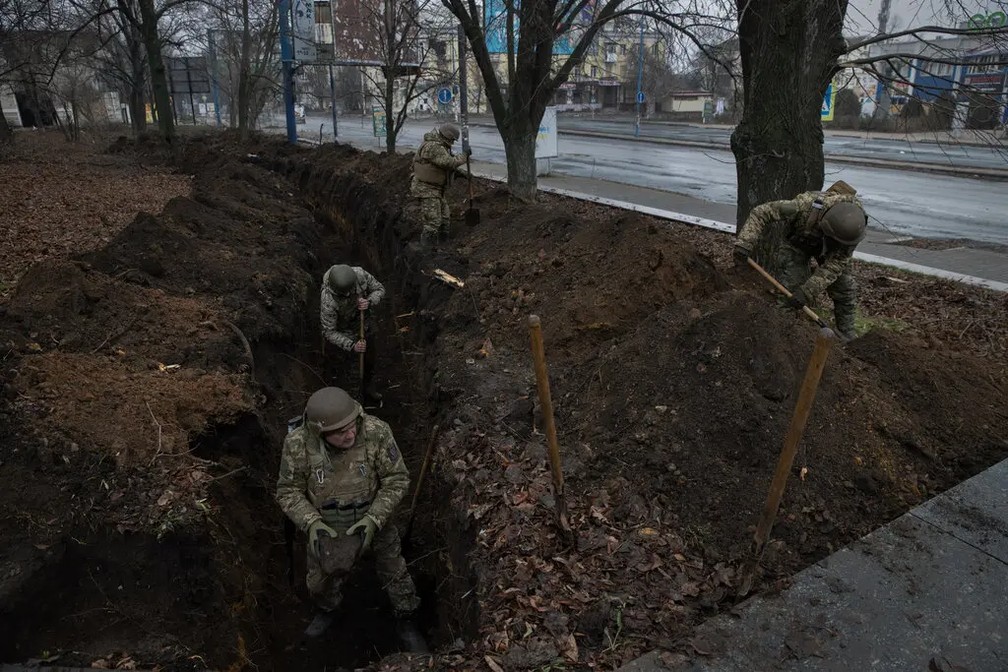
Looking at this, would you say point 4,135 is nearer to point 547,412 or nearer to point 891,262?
point 547,412

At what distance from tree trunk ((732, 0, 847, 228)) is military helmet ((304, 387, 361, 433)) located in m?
5.17

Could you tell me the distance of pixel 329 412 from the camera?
3.79 m

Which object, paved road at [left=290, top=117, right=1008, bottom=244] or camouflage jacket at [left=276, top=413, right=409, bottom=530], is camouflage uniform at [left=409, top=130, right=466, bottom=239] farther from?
camouflage jacket at [left=276, top=413, right=409, bottom=530]

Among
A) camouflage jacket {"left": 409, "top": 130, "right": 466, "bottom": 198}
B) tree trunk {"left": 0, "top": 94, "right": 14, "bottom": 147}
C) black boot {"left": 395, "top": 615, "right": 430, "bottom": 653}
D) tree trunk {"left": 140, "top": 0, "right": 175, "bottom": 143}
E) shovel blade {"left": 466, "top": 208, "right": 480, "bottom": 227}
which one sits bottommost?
black boot {"left": 395, "top": 615, "right": 430, "bottom": 653}

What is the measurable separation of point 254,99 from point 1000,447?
3665cm

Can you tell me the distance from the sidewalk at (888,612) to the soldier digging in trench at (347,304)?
4650 millimetres

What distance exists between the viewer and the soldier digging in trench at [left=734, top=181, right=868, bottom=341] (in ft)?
18.3

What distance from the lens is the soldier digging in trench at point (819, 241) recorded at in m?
5.59

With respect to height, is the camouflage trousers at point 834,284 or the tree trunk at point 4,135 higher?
the tree trunk at point 4,135

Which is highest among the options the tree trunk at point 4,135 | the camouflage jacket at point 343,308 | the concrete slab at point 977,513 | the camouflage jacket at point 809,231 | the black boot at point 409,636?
the tree trunk at point 4,135

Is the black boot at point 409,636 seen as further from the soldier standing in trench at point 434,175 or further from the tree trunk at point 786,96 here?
the soldier standing in trench at point 434,175

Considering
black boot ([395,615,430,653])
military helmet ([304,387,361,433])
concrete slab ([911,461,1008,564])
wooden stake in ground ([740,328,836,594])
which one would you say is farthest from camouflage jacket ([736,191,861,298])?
black boot ([395,615,430,653])

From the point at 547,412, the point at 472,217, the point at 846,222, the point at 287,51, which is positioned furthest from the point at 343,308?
the point at 287,51

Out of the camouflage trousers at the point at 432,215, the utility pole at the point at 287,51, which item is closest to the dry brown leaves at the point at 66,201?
the camouflage trousers at the point at 432,215
